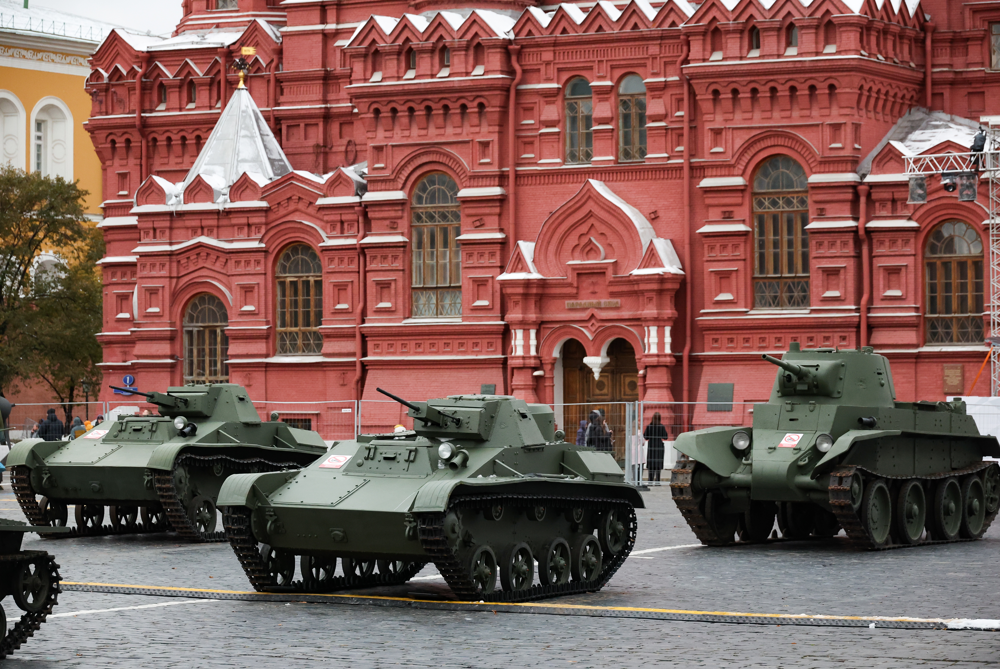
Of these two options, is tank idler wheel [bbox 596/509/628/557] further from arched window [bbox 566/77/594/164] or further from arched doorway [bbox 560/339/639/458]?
arched window [bbox 566/77/594/164]

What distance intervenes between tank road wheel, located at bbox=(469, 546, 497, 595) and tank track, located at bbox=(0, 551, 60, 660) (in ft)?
12.5

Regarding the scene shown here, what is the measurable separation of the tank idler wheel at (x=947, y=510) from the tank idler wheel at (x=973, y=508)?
3.0 inches

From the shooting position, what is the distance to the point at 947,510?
2067 centimetres

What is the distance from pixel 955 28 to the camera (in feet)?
118

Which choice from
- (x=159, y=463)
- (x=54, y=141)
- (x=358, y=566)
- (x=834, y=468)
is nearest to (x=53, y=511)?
(x=159, y=463)

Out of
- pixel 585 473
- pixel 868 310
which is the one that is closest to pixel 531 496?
pixel 585 473

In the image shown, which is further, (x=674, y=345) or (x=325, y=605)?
(x=674, y=345)


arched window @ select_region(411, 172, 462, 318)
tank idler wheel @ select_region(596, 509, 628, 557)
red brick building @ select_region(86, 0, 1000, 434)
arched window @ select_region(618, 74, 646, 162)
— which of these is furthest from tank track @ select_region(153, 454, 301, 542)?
arched window @ select_region(618, 74, 646, 162)

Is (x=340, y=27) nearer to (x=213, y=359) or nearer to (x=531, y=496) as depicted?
(x=213, y=359)

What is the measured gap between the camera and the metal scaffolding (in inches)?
1252

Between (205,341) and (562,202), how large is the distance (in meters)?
9.54

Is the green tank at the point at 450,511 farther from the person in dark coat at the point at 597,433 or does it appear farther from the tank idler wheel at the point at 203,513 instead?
the person in dark coat at the point at 597,433

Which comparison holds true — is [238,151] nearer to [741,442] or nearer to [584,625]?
[741,442]

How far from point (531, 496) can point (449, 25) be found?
23610 mm
